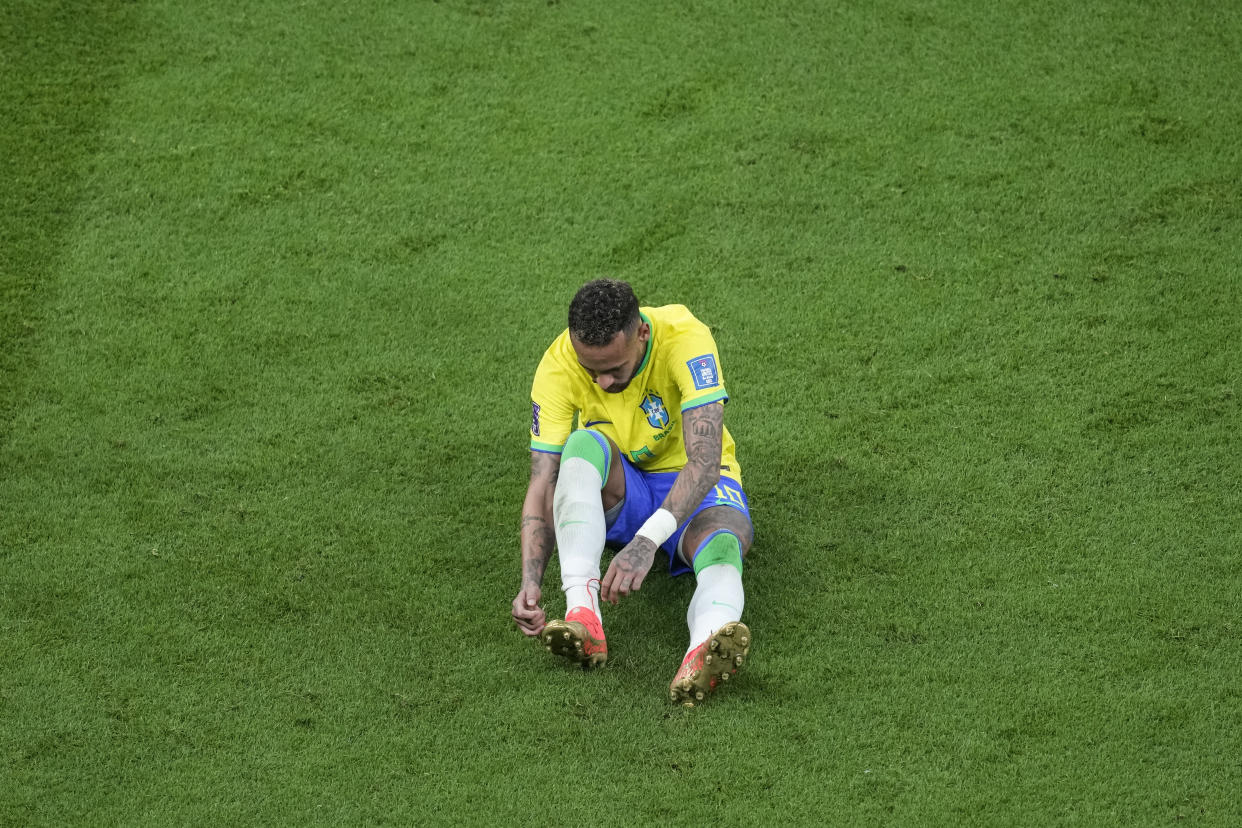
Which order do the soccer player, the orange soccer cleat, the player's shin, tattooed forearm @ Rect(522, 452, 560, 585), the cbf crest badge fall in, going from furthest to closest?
the cbf crest badge
tattooed forearm @ Rect(522, 452, 560, 585)
the player's shin
the soccer player
the orange soccer cleat

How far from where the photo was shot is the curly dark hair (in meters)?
4.41

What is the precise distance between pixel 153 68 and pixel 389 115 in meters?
1.49

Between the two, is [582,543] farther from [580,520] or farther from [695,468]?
[695,468]

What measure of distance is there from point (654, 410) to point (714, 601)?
752mm

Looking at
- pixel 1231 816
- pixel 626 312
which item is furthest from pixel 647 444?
pixel 1231 816

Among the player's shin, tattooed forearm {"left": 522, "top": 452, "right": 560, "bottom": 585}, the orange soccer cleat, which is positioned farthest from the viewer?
tattooed forearm {"left": 522, "top": 452, "right": 560, "bottom": 585}

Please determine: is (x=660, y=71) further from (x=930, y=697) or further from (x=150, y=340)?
(x=930, y=697)

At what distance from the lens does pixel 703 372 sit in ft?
15.4

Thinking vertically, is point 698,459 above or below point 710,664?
above

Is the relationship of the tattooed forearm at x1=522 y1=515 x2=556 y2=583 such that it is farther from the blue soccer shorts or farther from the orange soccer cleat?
the orange soccer cleat

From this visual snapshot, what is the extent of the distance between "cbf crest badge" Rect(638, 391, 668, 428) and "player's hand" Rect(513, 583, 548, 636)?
77cm

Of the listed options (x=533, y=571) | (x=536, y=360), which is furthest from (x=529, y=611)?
(x=536, y=360)

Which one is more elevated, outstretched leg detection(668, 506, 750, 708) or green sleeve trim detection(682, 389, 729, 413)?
green sleeve trim detection(682, 389, 729, 413)

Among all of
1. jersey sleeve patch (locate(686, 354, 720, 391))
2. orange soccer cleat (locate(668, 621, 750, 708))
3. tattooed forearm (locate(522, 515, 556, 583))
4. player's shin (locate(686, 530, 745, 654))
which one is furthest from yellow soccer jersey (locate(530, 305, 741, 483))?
orange soccer cleat (locate(668, 621, 750, 708))
